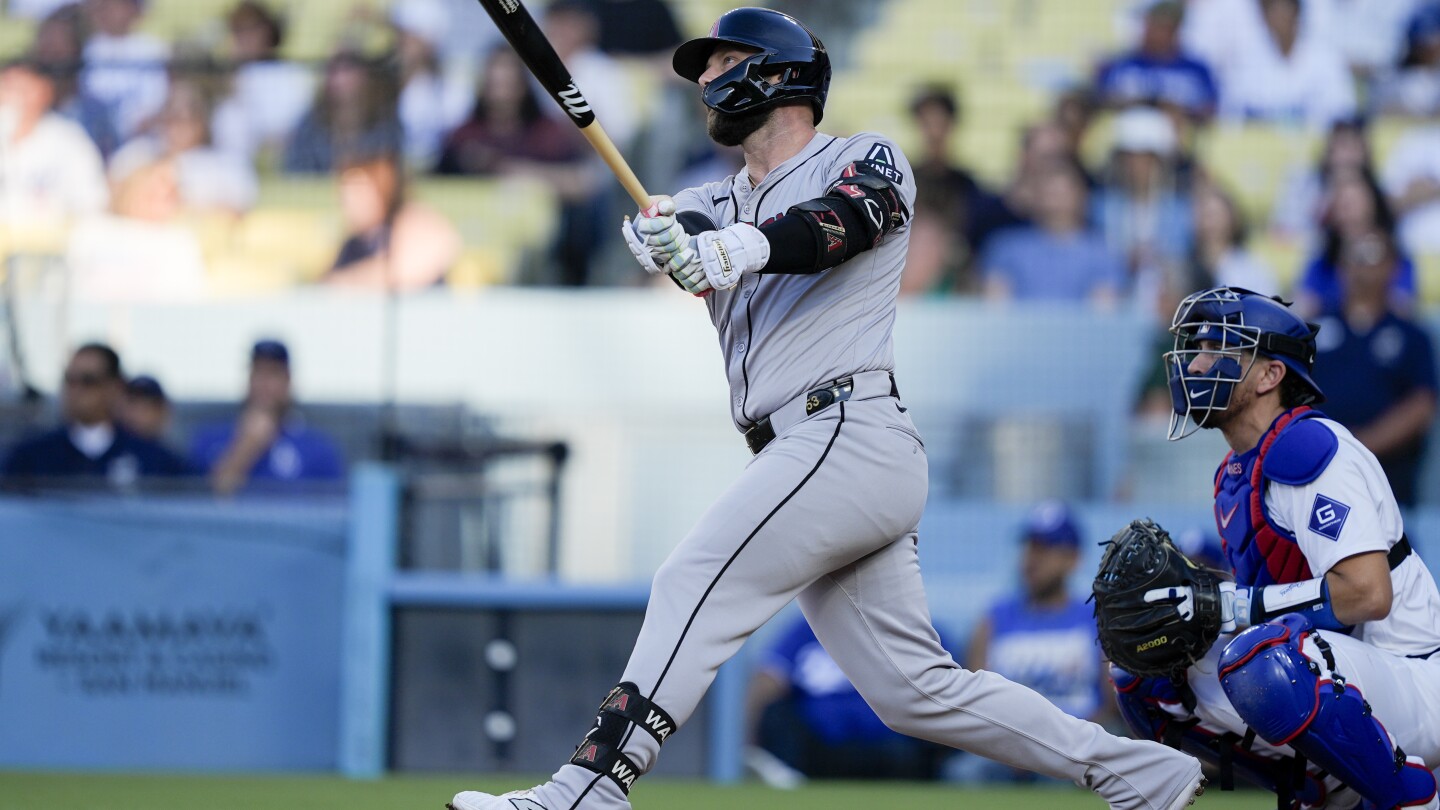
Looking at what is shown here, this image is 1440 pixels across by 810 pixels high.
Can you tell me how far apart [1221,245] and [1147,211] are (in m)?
0.58

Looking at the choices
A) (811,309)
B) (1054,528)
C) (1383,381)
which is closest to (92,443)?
(1054,528)

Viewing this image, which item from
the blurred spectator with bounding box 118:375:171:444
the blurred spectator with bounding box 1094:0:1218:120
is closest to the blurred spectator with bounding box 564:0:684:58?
the blurred spectator with bounding box 1094:0:1218:120

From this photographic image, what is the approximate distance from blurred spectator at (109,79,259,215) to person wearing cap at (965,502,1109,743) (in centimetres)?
430

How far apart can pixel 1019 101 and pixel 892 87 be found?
2.75ft

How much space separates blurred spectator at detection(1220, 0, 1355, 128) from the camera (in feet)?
36.6

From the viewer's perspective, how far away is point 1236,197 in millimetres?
10820

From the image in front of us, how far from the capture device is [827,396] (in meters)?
4.48

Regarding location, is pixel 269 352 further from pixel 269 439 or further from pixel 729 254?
pixel 729 254

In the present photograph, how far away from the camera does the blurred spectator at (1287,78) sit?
36.6 ft

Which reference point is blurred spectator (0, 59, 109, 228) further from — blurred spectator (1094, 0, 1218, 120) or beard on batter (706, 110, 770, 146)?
blurred spectator (1094, 0, 1218, 120)

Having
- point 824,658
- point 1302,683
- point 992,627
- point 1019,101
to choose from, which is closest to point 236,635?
point 824,658

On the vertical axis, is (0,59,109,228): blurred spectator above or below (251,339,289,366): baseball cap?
above

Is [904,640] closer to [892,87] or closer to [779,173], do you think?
[779,173]

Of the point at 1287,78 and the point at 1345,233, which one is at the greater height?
the point at 1287,78
